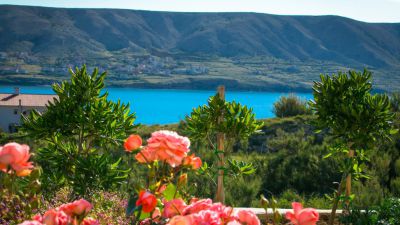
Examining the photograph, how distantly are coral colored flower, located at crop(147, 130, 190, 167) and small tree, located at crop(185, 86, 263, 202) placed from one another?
1993 millimetres

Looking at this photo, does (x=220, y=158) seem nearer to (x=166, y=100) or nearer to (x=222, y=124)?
(x=222, y=124)

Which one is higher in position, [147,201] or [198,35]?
[198,35]

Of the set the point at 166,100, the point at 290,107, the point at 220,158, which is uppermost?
the point at 220,158

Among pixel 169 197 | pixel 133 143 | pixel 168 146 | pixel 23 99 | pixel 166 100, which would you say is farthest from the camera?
pixel 166 100

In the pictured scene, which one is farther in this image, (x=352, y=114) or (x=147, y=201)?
(x=352, y=114)

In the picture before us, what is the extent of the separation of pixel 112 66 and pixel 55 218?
71.6m

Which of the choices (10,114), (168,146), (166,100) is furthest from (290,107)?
(166,100)

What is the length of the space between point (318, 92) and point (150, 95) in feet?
176

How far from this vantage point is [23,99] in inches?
1137

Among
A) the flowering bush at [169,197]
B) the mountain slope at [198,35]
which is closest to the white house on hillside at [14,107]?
the flowering bush at [169,197]

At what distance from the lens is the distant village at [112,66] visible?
67.9m

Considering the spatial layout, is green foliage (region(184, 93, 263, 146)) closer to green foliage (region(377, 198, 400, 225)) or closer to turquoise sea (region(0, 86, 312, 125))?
green foliage (region(377, 198, 400, 225))

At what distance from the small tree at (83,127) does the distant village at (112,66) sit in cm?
6346

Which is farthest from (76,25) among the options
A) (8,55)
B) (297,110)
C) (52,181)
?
(52,181)
